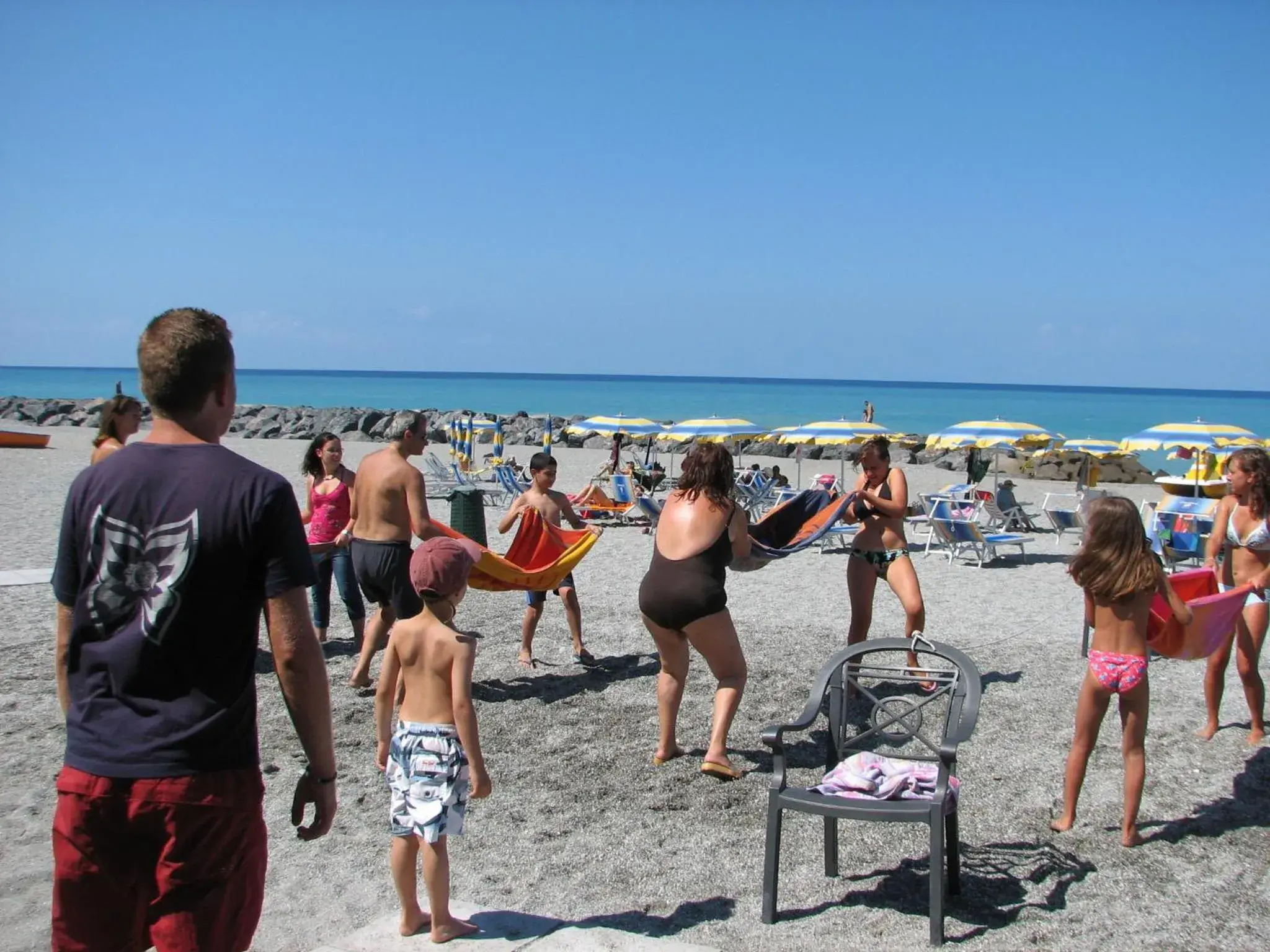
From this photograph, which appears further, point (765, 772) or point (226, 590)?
point (765, 772)

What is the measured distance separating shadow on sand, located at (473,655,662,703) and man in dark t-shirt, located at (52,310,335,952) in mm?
4510

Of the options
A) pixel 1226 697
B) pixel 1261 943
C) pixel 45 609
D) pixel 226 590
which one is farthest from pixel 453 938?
pixel 45 609

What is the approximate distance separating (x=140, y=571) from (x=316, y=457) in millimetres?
5862

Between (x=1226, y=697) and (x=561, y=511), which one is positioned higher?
(x=561, y=511)

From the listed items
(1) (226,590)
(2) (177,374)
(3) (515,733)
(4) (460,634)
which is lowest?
(3) (515,733)

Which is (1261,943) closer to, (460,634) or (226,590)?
(460,634)

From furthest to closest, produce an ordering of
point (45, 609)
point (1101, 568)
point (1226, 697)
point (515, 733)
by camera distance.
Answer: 1. point (45, 609)
2. point (1226, 697)
3. point (515, 733)
4. point (1101, 568)

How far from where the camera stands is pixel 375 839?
4691mm

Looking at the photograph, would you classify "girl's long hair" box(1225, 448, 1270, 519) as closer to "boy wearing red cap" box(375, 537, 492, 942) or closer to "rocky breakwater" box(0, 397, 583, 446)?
"boy wearing red cap" box(375, 537, 492, 942)

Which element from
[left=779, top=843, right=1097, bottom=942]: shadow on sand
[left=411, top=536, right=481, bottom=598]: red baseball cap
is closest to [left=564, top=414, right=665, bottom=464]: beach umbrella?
[left=779, top=843, right=1097, bottom=942]: shadow on sand

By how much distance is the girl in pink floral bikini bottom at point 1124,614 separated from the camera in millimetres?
4480

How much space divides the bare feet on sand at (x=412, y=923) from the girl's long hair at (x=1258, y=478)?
4545 mm

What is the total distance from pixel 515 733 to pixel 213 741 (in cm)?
398

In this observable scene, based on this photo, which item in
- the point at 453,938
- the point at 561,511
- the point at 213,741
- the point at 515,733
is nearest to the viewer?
the point at 213,741
